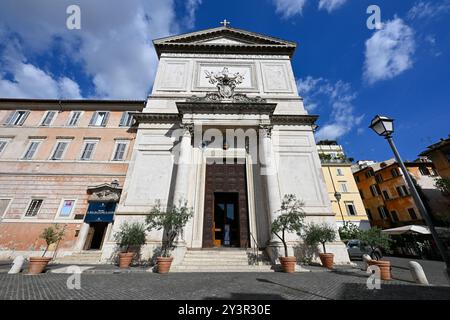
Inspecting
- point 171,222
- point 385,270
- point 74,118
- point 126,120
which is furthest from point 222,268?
point 74,118

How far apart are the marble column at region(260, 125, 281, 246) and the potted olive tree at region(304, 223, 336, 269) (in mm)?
1827

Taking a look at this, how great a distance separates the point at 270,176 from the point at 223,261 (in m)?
5.14

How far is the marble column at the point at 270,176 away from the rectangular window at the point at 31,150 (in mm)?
17347

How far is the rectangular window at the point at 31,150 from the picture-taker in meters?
14.9

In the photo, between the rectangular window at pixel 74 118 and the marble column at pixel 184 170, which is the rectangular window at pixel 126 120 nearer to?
the rectangular window at pixel 74 118

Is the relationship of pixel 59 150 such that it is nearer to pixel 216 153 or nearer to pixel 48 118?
pixel 48 118

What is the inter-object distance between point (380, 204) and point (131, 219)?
33.2 metres

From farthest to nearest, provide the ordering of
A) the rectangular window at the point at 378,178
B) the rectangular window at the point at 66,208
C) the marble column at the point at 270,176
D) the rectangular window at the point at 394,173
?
the rectangular window at the point at 378,178, the rectangular window at the point at 394,173, the rectangular window at the point at 66,208, the marble column at the point at 270,176

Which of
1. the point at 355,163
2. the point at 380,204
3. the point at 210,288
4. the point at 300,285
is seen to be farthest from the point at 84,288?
the point at 355,163

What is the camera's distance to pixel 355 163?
42.4m

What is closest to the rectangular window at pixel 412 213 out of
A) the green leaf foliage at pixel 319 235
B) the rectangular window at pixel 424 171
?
the rectangular window at pixel 424 171

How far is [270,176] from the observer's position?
11297 mm
